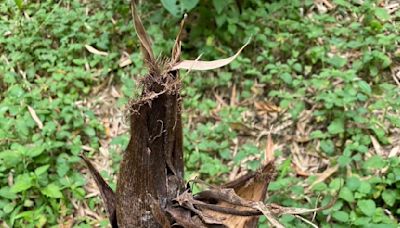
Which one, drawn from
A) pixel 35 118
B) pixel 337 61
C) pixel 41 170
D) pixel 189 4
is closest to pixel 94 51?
pixel 35 118

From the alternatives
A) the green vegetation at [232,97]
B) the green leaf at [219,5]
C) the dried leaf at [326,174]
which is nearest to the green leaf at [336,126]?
the green vegetation at [232,97]

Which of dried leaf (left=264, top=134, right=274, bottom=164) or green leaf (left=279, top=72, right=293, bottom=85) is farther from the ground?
green leaf (left=279, top=72, right=293, bottom=85)

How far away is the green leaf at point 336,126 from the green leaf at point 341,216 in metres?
0.48

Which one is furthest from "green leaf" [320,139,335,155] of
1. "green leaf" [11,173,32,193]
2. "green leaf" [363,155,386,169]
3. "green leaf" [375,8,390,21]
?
"green leaf" [11,173,32,193]

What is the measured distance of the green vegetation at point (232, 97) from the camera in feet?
8.18

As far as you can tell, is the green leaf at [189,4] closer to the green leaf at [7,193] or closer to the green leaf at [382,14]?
the green leaf at [382,14]

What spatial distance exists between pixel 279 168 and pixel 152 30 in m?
1.17

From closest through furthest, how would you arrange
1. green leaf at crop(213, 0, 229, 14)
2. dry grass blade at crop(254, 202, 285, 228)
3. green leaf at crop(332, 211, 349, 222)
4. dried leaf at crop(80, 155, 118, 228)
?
dry grass blade at crop(254, 202, 285, 228) → dried leaf at crop(80, 155, 118, 228) → green leaf at crop(332, 211, 349, 222) → green leaf at crop(213, 0, 229, 14)

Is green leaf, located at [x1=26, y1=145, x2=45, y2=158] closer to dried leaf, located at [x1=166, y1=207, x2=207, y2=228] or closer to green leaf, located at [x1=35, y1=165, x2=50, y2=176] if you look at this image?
green leaf, located at [x1=35, y1=165, x2=50, y2=176]

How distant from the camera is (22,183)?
248cm

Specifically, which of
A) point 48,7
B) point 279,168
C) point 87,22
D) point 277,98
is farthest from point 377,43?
point 48,7

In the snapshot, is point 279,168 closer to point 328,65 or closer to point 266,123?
point 266,123

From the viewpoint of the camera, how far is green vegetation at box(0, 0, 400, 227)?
98.2 inches

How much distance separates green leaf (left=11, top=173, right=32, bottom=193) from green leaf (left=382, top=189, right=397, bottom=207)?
5.05 ft
